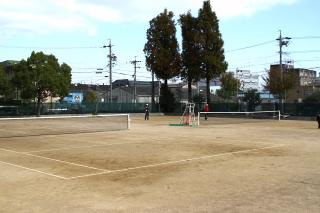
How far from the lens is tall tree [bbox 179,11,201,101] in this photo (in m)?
61.2

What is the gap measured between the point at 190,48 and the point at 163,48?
3842mm

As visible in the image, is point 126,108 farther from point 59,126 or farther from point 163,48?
point 59,126

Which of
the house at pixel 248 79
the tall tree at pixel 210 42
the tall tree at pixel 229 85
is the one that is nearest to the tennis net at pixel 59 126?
the tall tree at pixel 210 42

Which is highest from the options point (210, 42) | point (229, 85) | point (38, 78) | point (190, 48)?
point (210, 42)

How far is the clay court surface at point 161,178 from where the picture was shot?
28.3ft

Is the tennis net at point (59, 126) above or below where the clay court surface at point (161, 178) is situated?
above

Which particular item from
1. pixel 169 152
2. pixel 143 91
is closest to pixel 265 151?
pixel 169 152

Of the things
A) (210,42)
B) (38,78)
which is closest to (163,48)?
(210,42)

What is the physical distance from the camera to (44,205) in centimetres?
868

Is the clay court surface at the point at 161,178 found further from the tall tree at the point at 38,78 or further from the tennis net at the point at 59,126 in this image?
the tall tree at the point at 38,78

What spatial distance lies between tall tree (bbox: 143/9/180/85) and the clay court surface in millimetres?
43469

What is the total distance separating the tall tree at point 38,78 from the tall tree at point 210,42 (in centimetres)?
1957

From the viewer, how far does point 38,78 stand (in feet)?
196

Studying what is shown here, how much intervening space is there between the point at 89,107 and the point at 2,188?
5556 centimetres
